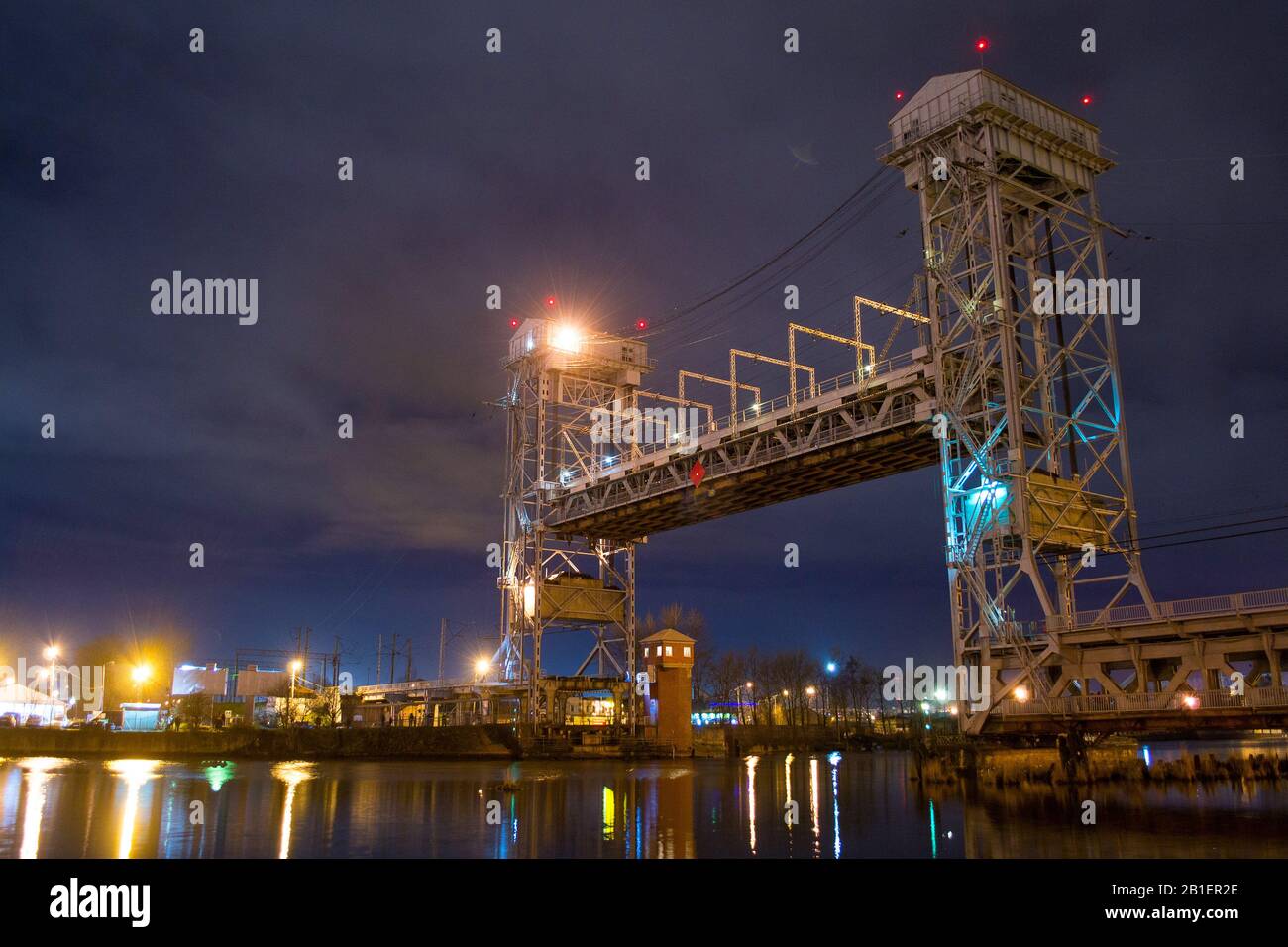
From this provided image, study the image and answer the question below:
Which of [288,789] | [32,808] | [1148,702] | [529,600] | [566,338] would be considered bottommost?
[288,789]

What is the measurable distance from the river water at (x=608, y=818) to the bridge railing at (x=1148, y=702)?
9.81 ft

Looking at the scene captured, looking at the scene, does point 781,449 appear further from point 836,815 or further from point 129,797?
point 129,797

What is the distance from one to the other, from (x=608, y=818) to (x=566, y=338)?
50.2 m

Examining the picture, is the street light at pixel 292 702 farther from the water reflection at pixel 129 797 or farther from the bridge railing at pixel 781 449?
the bridge railing at pixel 781 449

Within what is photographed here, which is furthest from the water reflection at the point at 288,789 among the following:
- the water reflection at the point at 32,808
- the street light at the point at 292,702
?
the street light at the point at 292,702

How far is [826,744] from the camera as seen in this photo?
354ft

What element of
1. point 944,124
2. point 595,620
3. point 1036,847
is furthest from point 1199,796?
point 595,620

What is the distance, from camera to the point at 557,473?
73625mm

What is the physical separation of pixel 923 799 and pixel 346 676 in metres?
73.1

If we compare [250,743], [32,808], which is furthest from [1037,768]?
Answer: [250,743]

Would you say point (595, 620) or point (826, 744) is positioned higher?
point (595, 620)

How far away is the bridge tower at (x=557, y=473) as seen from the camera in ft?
235

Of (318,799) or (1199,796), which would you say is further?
(1199,796)

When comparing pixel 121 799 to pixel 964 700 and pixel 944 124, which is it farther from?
pixel 944 124
